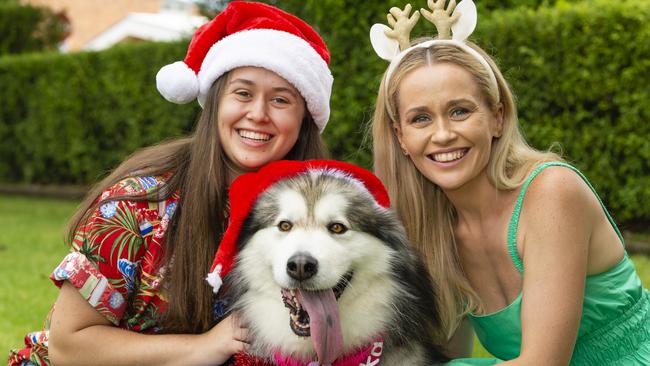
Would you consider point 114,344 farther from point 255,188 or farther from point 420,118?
point 420,118

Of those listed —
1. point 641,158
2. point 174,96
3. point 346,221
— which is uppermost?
point 174,96

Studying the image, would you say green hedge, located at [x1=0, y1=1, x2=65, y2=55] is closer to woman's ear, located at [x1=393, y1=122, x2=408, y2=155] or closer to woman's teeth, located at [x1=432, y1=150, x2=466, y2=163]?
woman's ear, located at [x1=393, y1=122, x2=408, y2=155]

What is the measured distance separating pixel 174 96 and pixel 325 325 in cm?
122

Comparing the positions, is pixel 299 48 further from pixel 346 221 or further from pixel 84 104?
pixel 84 104

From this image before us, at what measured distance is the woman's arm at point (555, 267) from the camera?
2.53m

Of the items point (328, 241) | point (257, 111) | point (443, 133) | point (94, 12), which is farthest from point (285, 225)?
point (94, 12)

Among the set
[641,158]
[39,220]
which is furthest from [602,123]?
[39,220]

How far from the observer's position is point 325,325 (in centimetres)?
243

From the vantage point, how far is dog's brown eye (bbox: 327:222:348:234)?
99.0 inches

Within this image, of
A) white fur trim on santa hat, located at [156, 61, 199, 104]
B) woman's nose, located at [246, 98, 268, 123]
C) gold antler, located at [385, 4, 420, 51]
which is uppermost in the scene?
gold antler, located at [385, 4, 420, 51]

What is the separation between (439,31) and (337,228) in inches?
38.3

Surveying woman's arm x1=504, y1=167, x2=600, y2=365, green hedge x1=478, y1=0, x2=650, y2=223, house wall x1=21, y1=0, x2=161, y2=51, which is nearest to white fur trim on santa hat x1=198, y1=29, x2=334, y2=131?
woman's arm x1=504, y1=167, x2=600, y2=365

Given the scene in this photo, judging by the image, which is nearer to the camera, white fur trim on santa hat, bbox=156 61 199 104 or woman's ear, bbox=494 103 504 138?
woman's ear, bbox=494 103 504 138

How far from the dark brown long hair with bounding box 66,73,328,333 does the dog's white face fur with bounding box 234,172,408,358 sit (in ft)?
0.78
